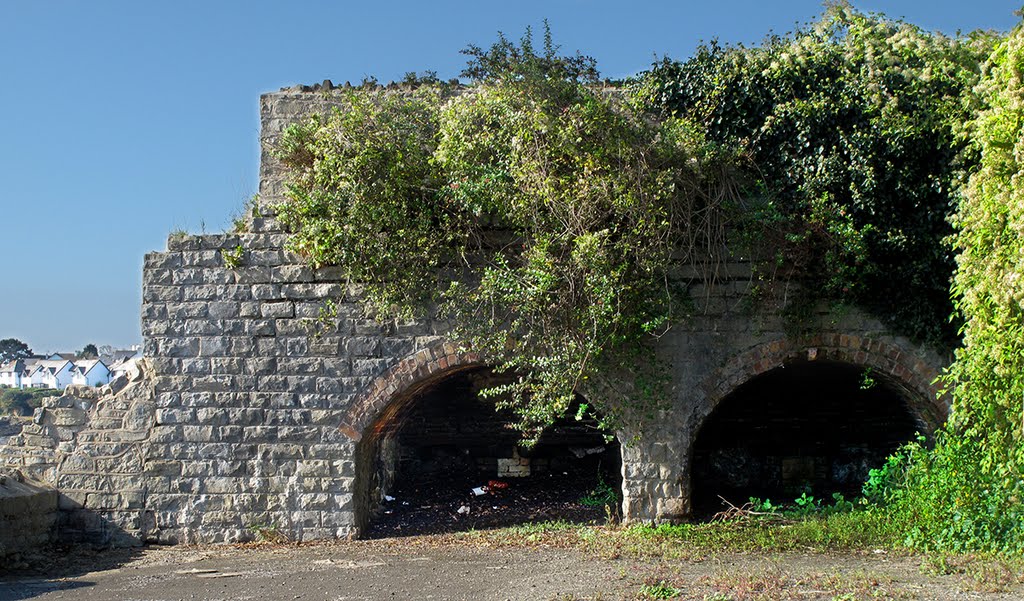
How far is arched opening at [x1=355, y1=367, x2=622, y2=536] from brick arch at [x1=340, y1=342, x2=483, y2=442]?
2.28 m

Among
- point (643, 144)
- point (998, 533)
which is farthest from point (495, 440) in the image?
point (998, 533)

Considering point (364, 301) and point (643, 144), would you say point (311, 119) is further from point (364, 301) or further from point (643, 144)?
point (643, 144)

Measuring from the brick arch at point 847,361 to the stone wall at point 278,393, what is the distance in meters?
0.01

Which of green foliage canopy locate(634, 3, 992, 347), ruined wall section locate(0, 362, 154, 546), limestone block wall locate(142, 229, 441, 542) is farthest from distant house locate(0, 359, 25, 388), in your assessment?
green foliage canopy locate(634, 3, 992, 347)

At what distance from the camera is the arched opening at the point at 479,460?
11547 millimetres

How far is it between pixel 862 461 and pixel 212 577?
860 cm

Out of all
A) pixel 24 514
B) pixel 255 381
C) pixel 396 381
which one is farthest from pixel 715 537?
pixel 24 514

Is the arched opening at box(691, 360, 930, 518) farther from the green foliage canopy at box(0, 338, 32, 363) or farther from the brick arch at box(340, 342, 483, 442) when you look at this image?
the green foliage canopy at box(0, 338, 32, 363)

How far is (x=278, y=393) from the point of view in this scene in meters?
9.12

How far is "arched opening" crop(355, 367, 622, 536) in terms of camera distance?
1155 centimetres

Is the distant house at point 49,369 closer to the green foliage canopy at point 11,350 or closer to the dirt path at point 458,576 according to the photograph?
the green foliage canopy at point 11,350

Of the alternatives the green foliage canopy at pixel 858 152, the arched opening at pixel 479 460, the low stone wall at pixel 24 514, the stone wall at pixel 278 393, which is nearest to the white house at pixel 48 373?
the arched opening at pixel 479 460

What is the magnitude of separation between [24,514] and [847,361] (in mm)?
8240

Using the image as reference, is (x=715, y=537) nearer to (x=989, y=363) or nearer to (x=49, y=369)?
(x=989, y=363)
